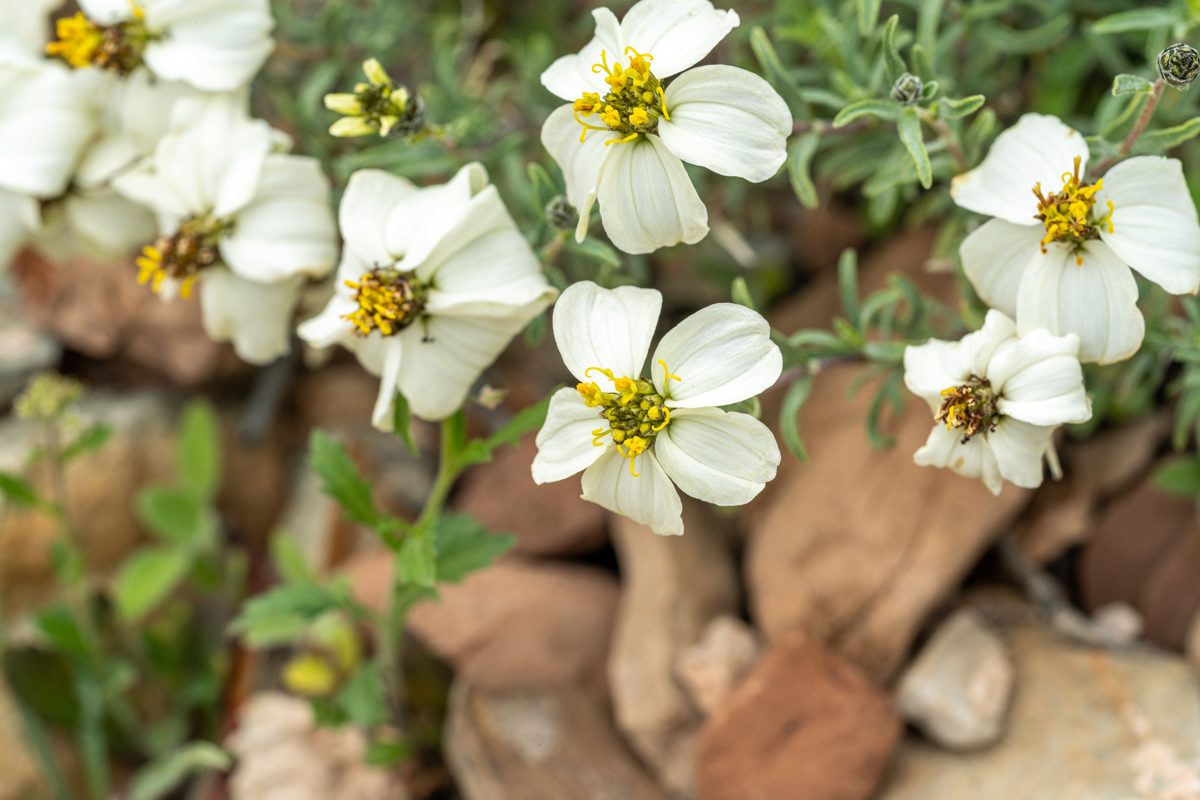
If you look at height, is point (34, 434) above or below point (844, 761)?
below

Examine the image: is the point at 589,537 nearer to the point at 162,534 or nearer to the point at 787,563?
the point at 787,563

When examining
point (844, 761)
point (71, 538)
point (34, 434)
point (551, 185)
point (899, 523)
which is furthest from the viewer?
point (34, 434)

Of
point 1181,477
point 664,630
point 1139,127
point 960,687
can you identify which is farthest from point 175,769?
point 1139,127

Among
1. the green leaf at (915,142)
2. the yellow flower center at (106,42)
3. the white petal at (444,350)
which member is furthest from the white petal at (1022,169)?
the yellow flower center at (106,42)

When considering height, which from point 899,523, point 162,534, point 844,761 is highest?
point 899,523

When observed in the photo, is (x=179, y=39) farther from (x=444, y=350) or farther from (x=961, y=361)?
(x=961, y=361)

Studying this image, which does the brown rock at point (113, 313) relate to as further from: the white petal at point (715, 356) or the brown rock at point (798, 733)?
the white petal at point (715, 356)

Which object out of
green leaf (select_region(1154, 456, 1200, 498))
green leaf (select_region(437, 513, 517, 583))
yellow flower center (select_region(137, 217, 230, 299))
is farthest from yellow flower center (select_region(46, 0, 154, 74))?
green leaf (select_region(1154, 456, 1200, 498))

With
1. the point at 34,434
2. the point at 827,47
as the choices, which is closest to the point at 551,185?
the point at 827,47
